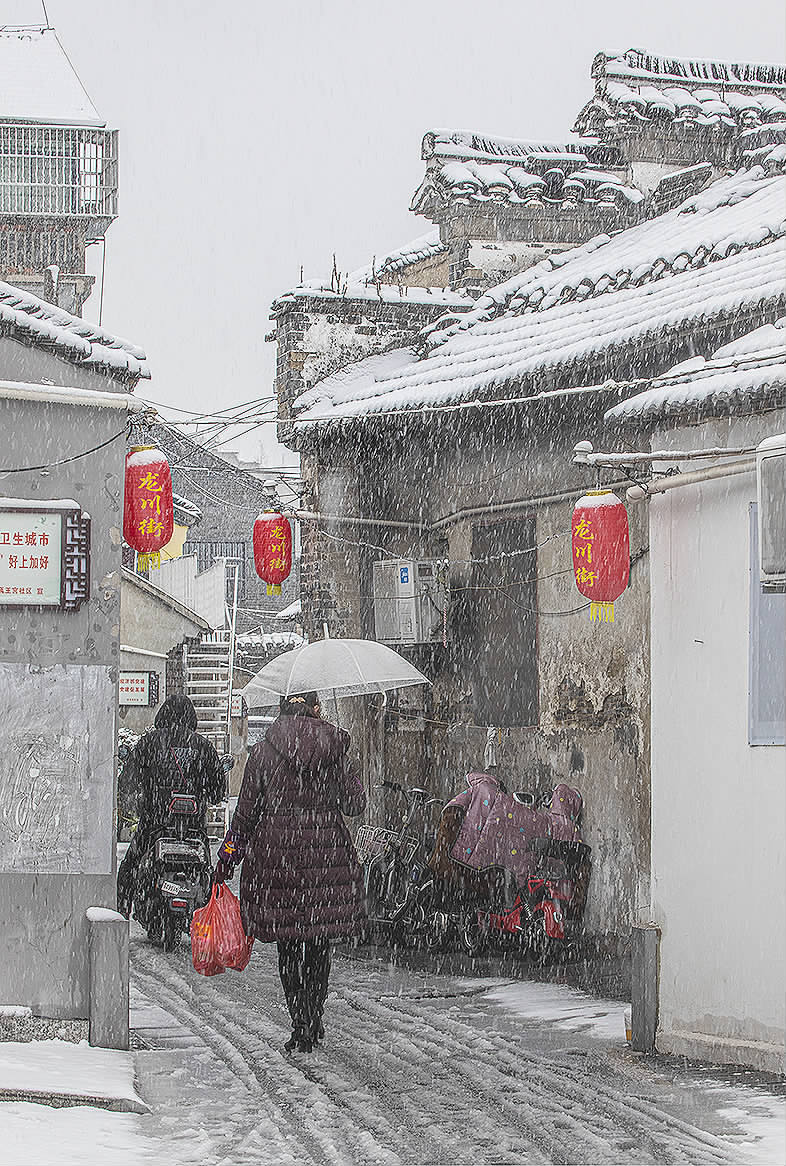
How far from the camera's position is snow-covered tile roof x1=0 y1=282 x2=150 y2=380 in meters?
8.15

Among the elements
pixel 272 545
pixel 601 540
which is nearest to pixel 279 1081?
pixel 601 540

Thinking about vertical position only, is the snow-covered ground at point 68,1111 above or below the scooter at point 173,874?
below

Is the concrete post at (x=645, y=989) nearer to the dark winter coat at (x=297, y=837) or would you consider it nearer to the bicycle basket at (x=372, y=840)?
the dark winter coat at (x=297, y=837)

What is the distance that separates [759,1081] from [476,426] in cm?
672

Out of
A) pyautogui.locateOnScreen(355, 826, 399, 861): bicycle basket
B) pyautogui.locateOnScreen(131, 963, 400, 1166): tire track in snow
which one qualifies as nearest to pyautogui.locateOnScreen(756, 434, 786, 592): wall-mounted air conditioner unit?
pyautogui.locateOnScreen(131, 963, 400, 1166): tire track in snow

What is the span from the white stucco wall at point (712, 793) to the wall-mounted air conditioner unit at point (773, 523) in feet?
4.59

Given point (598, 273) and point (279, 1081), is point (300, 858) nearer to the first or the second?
point (279, 1081)

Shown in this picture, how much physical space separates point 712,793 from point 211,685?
70.7ft

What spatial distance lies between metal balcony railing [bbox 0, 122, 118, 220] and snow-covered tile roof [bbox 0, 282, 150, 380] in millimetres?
30980

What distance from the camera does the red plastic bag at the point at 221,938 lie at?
8336 mm

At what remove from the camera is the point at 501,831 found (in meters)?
11.1

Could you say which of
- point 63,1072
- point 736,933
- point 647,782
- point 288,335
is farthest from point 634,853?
point 288,335

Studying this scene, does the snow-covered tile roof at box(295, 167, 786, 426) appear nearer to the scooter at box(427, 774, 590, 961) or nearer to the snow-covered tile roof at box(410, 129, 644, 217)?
the snow-covered tile roof at box(410, 129, 644, 217)

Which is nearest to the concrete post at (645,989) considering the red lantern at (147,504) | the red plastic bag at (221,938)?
the red plastic bag at (221,938)
